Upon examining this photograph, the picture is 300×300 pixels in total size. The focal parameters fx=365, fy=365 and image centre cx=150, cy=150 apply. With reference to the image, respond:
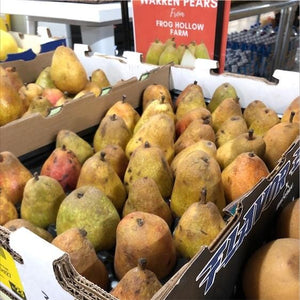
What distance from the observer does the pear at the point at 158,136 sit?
0.82 metres

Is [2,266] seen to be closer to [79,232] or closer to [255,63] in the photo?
[79,232]

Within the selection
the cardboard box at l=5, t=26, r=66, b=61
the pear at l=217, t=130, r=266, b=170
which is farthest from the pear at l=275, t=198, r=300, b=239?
the cardboard box at l=5, t=26, r=66, b=61

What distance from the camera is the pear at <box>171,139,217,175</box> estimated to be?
758 millimetres

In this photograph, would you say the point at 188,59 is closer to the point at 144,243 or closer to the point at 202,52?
the point at 202,52

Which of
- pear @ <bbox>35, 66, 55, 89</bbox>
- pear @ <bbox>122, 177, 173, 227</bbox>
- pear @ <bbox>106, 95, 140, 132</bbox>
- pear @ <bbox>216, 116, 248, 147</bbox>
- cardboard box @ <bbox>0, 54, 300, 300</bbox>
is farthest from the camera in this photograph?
pear @ <bbox>35, 66, 55, 89</bbox>

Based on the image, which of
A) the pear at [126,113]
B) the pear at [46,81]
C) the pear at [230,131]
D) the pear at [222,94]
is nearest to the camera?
the pear at [230,131]

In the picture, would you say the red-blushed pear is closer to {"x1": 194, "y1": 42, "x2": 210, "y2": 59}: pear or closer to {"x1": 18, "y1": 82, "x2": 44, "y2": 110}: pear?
{"x1": 18, "y1": 82, "x2": 44, "y2": 110}: pear

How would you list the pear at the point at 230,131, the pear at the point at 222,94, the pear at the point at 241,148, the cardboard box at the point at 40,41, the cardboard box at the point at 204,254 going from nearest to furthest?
1. the cardboard box at the point at 204,254
2. the pear at the point at 241,148
3. the pear at the point at 230,131
4. the pear at the point at 222,94
5. the cardboard box at the point at 40,41

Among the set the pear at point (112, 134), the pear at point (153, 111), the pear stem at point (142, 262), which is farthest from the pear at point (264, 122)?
the pear stem at point (142, 262)

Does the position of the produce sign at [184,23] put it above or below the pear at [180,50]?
above

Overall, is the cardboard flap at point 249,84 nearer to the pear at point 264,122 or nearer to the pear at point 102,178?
the pear at point 264,122

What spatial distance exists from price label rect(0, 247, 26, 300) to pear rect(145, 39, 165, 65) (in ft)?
3.27

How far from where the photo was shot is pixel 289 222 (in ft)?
2.29

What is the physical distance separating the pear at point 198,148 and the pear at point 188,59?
545 millimetres
